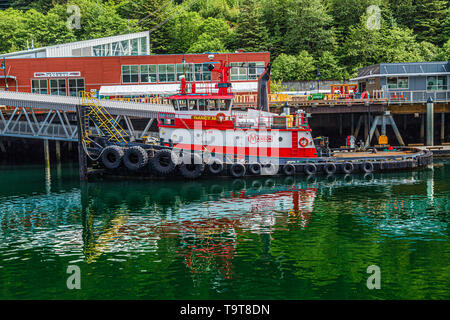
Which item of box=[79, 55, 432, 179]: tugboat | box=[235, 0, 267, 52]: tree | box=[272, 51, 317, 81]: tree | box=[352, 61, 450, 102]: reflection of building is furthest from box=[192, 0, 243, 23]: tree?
box=[79, 55, 432, 179]: tugboat

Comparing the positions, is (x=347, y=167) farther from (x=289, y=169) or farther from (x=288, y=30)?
(x=288, y=30)

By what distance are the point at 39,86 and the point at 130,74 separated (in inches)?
370

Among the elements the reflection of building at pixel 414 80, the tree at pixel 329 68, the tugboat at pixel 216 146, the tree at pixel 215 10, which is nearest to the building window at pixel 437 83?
the reflection of building at pixel 414 80

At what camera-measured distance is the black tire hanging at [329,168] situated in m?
35.5

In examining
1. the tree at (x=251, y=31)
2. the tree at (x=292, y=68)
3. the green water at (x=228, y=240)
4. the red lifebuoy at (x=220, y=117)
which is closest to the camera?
the green water at (x=228, y=240)

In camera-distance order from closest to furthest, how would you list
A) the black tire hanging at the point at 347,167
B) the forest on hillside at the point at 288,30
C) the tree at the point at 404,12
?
1. the black tire hanging at the point at 347,167
2. the forest on hillside at the point at 288,30
3. the tree at the point at 404,12

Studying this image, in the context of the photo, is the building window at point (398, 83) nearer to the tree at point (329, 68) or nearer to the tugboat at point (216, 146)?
the tugboat at point (216, 146)

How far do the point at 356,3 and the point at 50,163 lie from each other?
5125 cm

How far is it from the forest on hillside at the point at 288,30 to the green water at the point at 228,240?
38.2 meters

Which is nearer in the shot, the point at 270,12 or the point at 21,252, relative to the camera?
the point at 21,252
